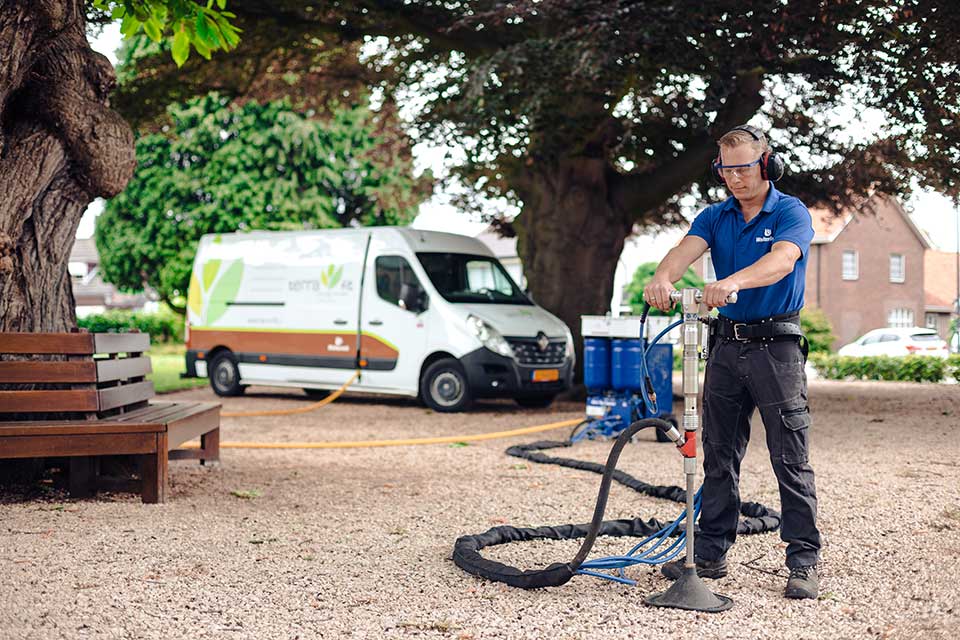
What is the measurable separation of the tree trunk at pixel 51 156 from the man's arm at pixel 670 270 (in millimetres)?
4385

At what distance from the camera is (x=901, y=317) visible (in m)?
48.7

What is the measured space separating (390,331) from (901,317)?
129 feet

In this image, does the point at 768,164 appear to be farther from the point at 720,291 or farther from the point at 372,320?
the point at 372,320

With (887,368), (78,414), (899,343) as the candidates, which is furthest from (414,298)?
(899,343)

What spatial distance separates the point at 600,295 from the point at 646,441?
552cm

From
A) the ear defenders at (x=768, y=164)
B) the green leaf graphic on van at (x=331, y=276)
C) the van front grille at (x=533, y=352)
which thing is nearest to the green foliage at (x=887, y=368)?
the van front grille at (x=533, y=352)

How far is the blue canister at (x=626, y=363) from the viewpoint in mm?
10773

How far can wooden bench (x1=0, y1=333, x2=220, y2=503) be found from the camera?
6527 millimetres

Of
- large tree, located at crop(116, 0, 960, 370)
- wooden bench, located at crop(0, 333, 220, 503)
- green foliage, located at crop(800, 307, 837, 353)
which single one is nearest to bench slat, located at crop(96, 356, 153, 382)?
wooden bench, located at crop(0, 333, 220, 503)

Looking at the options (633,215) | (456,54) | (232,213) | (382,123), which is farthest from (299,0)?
(232,213)

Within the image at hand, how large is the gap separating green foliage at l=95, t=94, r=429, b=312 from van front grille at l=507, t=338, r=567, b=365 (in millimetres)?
21000

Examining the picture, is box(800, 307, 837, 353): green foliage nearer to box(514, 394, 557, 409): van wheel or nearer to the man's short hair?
box(514, 394, 557, 409): van wheel

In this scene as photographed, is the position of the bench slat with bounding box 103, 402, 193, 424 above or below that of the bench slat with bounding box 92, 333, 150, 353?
below

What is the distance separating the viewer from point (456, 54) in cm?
1742
